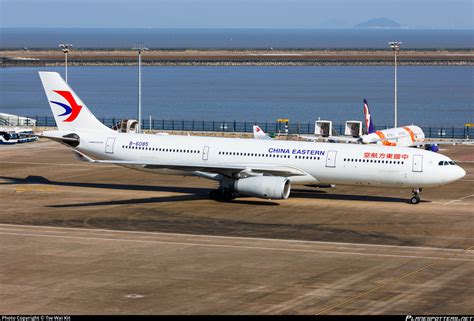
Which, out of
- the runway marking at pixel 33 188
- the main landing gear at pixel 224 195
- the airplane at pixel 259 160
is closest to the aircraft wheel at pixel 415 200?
the airplane at pixel 259 160

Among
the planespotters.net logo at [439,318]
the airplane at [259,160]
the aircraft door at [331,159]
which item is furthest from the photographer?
the aircraft door at [331,159]

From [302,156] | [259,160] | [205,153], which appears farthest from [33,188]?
[302,156]

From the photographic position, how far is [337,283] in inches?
1523

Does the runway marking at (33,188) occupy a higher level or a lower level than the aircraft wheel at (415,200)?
lower

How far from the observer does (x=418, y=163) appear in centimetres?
5772

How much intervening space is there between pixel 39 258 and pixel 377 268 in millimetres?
15376

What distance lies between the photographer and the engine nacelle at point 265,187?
188 feet

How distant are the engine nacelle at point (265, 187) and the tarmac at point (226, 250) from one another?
94 centimetres

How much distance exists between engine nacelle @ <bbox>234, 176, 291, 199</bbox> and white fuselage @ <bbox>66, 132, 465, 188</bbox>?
2.12m

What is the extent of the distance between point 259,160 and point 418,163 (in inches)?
396

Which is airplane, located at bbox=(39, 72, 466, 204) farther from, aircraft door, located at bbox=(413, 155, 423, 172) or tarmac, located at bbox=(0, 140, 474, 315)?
tarmac, located at bbox=(0, 140, 474, 315)

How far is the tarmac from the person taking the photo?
35.8m

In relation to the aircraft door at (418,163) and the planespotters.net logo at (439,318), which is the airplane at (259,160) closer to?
Answer: the aircraft door at (418,163)

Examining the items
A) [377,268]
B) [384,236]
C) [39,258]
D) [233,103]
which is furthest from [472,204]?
[233,103]
